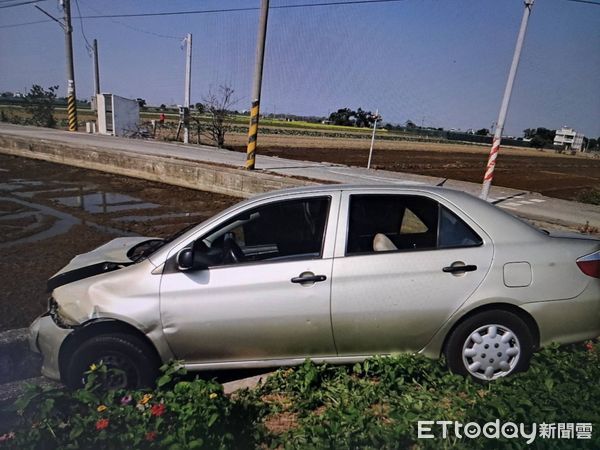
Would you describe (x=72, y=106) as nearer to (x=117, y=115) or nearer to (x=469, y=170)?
(x=117, y=115)

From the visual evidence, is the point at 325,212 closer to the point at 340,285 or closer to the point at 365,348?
the point at 340,285

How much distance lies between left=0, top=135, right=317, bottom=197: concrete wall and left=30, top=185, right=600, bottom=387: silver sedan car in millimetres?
7064

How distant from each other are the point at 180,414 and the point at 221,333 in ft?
2.50

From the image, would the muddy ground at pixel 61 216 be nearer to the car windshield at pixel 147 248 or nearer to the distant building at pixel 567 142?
the car windshield at pixel 147 248

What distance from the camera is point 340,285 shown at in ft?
9.75

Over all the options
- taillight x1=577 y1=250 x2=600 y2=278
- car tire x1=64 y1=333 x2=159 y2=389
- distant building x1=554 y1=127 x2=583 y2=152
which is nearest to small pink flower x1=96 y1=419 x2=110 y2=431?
car tire x1=64 y1=333 x2=159 y2=389

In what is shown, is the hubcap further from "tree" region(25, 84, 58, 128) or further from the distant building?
the distant building

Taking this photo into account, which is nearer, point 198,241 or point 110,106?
point 198,241

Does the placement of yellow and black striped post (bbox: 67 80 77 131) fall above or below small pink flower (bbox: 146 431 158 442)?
above

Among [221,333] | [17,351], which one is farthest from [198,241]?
[17,351]

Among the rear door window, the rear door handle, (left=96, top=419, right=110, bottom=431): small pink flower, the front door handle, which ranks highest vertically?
the rear door window

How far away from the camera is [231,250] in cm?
326

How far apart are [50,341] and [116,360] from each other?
1.71 ft

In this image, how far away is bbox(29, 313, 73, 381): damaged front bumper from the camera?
2.99 metres
